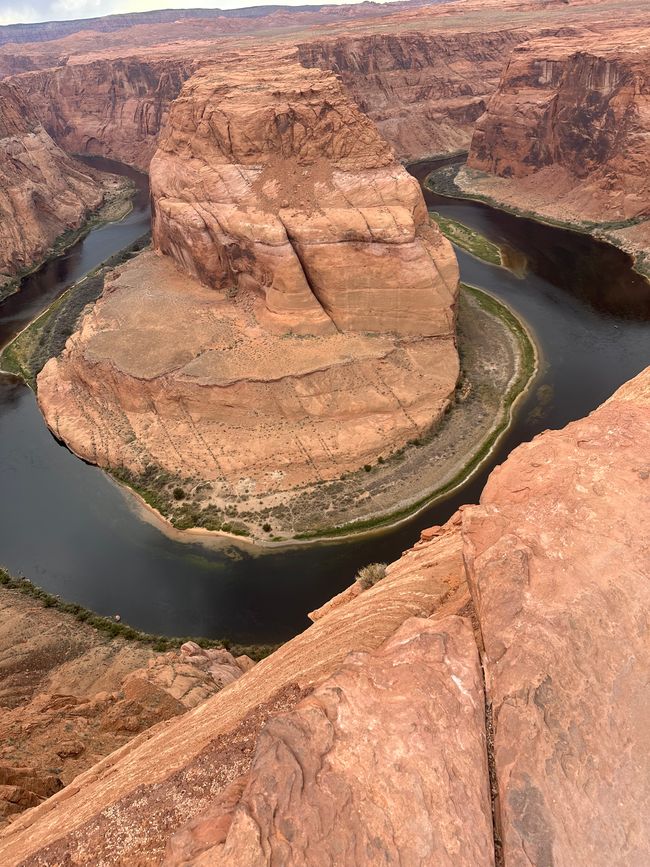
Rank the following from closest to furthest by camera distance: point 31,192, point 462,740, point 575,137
A: point 462,740
point 575,137
point 31,192

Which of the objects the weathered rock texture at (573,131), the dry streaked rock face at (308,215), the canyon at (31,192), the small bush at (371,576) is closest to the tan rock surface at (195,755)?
the small bush at (371,576)

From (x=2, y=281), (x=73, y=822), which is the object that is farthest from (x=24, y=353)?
(x=73, y=822)

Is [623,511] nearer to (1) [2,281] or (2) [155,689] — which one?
(2) [155,689]

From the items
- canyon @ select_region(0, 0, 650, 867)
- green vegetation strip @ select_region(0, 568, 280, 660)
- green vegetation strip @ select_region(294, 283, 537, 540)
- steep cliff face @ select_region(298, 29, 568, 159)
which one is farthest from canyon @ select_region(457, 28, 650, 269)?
green vegetation strip @ select_region(0, 568, 280, 660)

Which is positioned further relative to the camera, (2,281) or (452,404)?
(2,281)

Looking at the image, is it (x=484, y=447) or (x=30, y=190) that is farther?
(x=30, y=190)

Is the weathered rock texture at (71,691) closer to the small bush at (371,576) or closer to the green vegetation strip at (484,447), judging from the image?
the small bush at (371,576)

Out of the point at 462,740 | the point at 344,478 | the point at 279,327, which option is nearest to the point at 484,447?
the point at 344,478

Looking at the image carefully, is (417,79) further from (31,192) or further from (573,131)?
(31,192)
